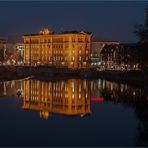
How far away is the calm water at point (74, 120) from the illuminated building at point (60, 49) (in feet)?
132

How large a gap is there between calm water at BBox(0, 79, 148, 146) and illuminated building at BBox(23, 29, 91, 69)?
1588 inches

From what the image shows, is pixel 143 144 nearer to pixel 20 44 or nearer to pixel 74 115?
pixel 74 115


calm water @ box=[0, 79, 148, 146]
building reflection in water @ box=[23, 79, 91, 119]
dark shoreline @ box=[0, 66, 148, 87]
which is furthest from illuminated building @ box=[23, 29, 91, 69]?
calm water @ box=[0, 79, 148, 146]

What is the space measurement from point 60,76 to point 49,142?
38962 mm

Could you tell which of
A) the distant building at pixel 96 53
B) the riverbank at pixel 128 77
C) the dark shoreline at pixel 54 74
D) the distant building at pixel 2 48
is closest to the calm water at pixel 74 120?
the riverbank at pixel 128 77

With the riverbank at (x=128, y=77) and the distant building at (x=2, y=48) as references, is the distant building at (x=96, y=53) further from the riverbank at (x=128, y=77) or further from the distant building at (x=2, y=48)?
the riverbank at (x=128, y=77)

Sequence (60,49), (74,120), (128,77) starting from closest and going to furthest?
(74,120), (128,77), (60,49)

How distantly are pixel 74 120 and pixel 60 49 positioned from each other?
53197 mm

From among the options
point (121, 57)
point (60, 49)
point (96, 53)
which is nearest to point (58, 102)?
point (121, 57)

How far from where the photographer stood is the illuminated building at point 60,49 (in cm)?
7062

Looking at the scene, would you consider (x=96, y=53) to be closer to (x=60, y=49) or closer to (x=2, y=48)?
(x=60, y=49)

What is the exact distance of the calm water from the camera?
15094 mm

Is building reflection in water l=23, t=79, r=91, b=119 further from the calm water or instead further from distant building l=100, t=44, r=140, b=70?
distant building l=100, t=44, r=140, b=70

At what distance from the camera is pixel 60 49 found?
237ft
